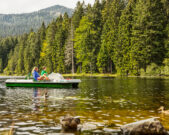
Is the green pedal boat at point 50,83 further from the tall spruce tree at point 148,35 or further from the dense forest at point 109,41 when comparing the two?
the tall spruce tree at point 148,35

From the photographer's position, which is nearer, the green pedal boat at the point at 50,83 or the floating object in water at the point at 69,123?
the floating object in water at the point at 69,123

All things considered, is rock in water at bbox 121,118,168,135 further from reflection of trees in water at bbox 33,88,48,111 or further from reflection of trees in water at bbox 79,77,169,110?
reflection of trees in water at bbox 33,88,48,111

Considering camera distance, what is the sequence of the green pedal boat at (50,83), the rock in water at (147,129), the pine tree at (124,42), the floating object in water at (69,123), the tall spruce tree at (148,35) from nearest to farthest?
the rock in water at (147,129), the floating object in water at (69,123), the green pedal boat at (50,83), the tall spruce tree at (148,35), the pine tree at (124,42)

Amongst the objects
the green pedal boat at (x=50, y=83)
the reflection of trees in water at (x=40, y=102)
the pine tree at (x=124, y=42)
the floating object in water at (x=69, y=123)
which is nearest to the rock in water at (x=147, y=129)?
the floating object in water at (x=69, y=123)

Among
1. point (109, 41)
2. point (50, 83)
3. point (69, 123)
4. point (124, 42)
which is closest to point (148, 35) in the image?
point (124, 42)

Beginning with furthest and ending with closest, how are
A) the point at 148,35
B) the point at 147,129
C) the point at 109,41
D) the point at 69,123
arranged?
1. the point at 109,41
2. the point at 148,35
3. the point at 69,123
4. the point at 147,129

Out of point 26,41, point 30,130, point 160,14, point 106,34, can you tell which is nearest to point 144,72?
point 160,14

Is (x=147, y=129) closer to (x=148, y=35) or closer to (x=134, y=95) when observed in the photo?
(x=134, y=95)

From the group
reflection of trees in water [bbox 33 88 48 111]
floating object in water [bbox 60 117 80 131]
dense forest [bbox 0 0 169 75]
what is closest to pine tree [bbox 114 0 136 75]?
dense forest [bbox 0 0 169 75]

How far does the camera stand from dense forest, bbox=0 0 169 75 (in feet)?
182

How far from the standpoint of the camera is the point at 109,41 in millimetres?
69062

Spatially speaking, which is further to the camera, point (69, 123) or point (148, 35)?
point (148, 35)

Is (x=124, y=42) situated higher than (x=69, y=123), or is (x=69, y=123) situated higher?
(x=124, y=42)

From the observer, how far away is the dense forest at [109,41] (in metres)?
55.4
